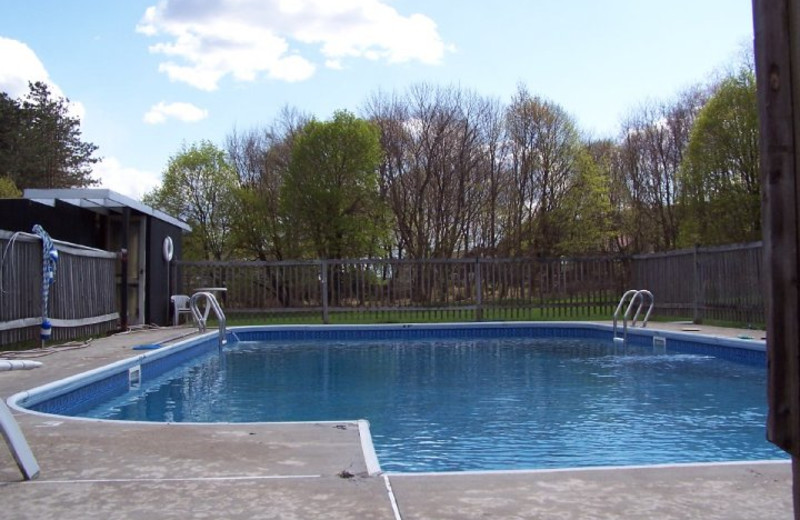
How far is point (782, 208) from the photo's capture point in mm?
1356

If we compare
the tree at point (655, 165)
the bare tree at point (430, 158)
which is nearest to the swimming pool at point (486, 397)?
the bare tree at point (430, 158)

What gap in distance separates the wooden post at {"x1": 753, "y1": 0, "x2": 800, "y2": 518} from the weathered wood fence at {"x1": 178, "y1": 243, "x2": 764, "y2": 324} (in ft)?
46.3

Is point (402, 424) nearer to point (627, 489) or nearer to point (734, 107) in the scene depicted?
point (627, 489)

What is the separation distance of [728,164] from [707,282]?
3.64 meters

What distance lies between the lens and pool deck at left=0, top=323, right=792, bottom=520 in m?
2.63

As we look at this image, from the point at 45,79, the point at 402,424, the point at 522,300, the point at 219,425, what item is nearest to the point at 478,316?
the point at 522,300

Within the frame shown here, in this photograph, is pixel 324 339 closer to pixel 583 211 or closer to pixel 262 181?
pixel 262 181

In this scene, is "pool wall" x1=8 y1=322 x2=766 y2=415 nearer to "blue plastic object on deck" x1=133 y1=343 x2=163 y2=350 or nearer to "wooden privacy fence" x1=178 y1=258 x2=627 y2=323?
"blue plastic object on deck" x1=133 y1=343 x2=163 y2=350

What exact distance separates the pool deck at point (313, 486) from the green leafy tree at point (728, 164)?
13.1 m

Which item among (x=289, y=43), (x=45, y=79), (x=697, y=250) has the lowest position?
(x=697, y=250)

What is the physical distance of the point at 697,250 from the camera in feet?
42.8

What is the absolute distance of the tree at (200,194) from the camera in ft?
68.3

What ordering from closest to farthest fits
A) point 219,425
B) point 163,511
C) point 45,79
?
point 163,511
point 219,425
point 45,79

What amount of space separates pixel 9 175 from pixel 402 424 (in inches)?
1038
